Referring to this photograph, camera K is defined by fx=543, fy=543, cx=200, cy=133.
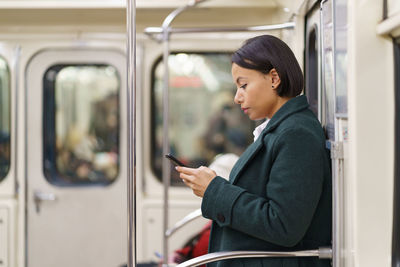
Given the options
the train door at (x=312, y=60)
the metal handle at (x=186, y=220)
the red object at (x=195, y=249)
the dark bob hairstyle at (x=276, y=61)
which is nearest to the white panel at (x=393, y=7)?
the dark bob hairstyle at (x=276, y=61)

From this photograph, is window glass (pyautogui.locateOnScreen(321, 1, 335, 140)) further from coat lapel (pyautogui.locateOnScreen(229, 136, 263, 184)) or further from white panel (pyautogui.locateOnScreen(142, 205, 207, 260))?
white panel (pyautogui.locateOnScreen(142, 205, 207, 260))

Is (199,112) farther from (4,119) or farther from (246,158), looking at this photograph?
(246,158)

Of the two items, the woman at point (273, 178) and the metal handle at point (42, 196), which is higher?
the woman at point (273, 178)

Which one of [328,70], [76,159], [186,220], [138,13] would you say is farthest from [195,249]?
[328,70]

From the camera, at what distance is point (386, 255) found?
61.5 inches

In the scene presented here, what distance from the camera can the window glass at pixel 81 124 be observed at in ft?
13.9

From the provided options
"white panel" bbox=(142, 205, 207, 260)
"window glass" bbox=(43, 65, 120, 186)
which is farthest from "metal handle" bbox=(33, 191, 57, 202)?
"white panel" bbox=(142, 205, 207, 260)

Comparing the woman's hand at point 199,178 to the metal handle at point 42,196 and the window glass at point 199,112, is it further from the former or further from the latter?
the metal handle at point 42,196

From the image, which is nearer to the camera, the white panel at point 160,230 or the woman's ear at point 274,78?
Answer: the woman's ear at point 274,78

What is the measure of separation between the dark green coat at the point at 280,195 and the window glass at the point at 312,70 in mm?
839

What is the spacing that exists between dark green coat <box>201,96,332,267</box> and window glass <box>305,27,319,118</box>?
839 millimetres

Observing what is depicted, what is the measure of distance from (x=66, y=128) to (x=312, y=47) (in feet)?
7.68

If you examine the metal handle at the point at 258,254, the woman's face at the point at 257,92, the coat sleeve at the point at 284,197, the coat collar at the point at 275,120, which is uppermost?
the woman's face at the point at 257,92

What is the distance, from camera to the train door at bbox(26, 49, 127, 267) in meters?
4.14
